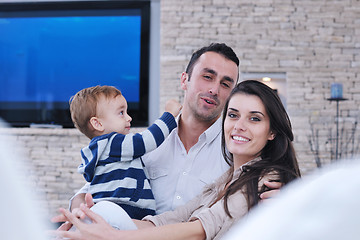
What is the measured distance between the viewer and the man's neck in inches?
65.8

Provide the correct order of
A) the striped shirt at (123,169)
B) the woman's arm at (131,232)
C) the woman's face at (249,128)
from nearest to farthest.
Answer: the woman's arm at (131,232), the woman's face at (249,128), the striped shirt at (123,169)

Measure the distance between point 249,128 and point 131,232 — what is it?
46 cm

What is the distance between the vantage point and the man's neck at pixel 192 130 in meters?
1.67

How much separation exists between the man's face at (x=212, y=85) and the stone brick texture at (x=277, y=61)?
2149 mm

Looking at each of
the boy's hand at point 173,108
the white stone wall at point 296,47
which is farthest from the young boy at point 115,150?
the white stone wall at point 296,47

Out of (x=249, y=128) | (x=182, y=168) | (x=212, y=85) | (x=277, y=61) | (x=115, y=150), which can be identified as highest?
(x=277, y=61)

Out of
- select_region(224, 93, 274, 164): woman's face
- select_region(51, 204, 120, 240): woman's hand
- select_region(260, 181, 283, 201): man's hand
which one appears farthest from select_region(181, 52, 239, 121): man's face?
select_region(51, 204, 120, 240): woman's hand

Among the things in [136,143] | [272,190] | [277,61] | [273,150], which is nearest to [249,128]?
[273,150]

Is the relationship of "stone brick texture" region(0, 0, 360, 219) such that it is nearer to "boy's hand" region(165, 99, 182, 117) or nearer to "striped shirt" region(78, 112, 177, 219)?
"boy's hand" region(165, 99, 182, 117)

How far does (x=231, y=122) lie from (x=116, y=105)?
481 millimetres

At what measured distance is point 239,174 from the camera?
1147mm

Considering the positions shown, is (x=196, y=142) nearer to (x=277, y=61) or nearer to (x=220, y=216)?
(x=220, y=216)

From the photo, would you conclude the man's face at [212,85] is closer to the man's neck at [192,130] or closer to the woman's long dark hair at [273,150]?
the man's neck at [192,130]

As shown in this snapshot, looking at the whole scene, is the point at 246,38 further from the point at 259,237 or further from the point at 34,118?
the point at 259,237
